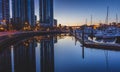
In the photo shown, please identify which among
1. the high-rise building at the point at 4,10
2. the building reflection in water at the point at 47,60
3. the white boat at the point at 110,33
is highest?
the high-rise building at the point at 4,10

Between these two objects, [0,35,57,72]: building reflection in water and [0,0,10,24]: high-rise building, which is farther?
[0,0,10,24]: high-rise building

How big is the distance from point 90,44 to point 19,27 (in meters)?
90.4

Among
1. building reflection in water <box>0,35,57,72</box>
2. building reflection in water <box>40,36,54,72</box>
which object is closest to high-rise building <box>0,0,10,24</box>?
building reflection in water <box>40,36,54,72</box>

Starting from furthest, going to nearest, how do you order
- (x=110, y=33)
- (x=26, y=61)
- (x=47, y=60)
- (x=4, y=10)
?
(x=4, y=10) → (x=110, y=33) → (x=47, y=60) → (x=26, y=61)

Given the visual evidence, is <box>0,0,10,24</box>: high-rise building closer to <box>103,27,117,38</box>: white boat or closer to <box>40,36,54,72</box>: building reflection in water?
<box>103,27,117,38</box>: white boat

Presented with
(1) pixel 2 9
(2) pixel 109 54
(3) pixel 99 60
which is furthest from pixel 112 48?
(1) pixel 2 9

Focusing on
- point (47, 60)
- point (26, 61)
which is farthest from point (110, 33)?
point (26, 61)

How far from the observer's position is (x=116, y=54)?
29.6m

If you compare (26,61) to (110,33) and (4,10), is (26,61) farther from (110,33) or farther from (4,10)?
(4,10)

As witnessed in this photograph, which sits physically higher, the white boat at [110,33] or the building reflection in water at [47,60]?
the white boat at [110,33]

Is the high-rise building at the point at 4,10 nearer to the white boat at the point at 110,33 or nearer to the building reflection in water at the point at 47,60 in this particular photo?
the white boat at the point at 110,33

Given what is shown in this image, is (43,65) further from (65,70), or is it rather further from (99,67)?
(99,67)

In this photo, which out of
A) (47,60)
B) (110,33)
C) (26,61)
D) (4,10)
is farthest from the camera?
(4,10)

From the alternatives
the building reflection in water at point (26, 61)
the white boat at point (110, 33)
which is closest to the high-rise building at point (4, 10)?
the white boat at point (110, 33)
